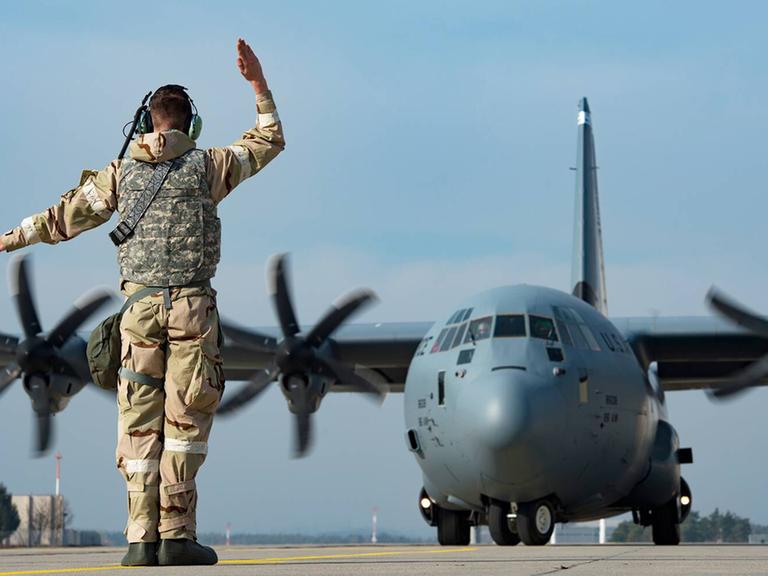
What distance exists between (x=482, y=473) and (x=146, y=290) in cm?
782

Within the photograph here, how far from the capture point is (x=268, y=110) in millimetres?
6211

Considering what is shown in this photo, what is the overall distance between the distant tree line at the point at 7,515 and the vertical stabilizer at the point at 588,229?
64.4 meters

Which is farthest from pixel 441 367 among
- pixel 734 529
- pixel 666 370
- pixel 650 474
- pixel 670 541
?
pixel 734 529

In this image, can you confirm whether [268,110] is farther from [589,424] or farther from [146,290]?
[589,424]

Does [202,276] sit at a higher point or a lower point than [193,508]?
higher

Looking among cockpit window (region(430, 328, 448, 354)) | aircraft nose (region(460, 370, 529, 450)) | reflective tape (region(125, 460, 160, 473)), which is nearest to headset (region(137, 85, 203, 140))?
reflective tape (region(125, 460, 160, 473))

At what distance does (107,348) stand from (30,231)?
840mm

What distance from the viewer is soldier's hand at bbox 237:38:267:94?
6.10 metres

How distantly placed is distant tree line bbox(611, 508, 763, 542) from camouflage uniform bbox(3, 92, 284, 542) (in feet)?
211

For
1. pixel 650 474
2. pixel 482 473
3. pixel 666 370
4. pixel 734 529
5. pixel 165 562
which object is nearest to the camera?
pixel 165 562

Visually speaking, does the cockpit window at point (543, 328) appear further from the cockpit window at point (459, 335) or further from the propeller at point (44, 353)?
the propeller at point (44, 353)

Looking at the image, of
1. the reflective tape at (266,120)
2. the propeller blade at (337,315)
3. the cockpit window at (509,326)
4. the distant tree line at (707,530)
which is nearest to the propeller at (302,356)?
the propeller blade at (337,315)

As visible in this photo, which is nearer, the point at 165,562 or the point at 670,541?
the point at 165,562

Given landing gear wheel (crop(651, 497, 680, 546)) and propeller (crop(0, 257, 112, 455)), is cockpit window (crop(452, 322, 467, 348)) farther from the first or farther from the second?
propeller (crop(0, 257, 112, 455))
